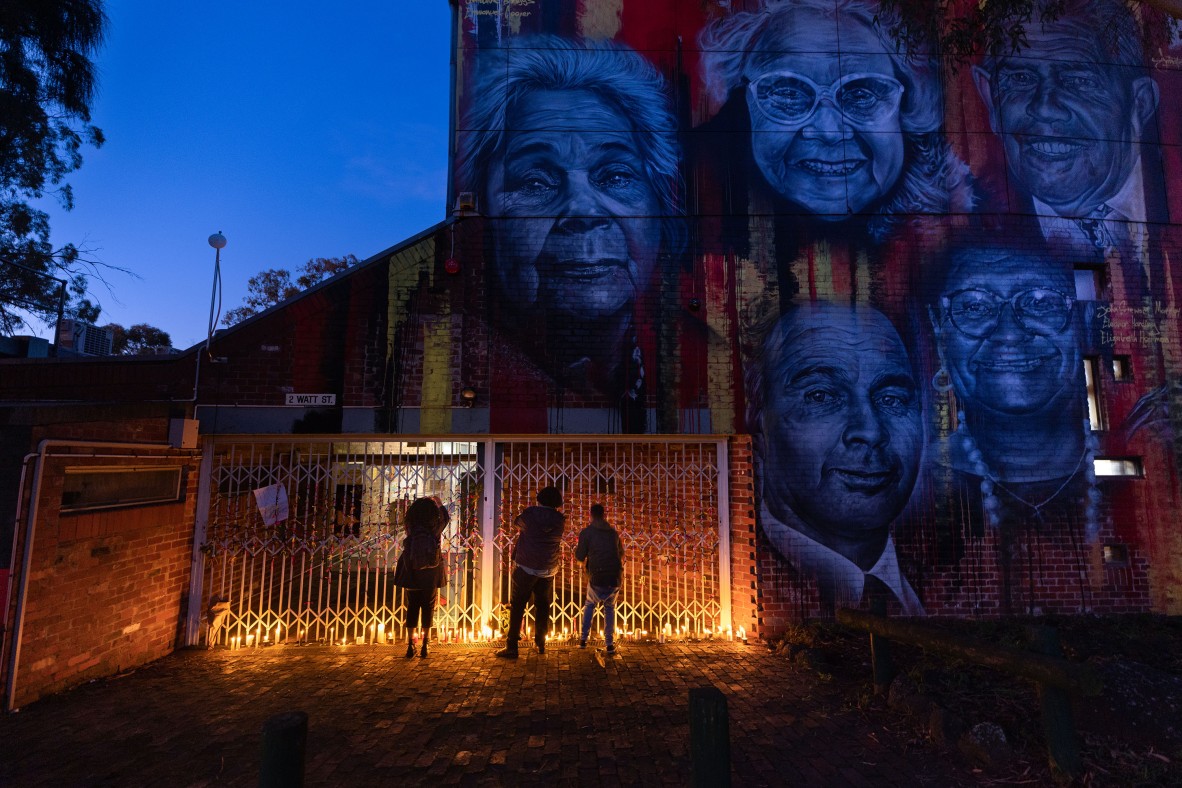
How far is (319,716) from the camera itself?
460 cm

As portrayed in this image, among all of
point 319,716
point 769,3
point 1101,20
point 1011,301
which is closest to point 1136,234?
point 1011,301

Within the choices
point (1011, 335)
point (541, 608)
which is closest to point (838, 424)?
point (1011, 335)

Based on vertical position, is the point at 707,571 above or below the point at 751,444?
below

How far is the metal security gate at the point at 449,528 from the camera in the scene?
665 centimetres

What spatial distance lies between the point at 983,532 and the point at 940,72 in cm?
617

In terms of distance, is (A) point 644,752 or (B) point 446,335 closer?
(A) point 644,752

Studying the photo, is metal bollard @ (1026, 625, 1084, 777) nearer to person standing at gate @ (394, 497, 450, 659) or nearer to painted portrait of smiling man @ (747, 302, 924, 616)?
painted portrait of smiling man @ (747, 302, 924, 616)

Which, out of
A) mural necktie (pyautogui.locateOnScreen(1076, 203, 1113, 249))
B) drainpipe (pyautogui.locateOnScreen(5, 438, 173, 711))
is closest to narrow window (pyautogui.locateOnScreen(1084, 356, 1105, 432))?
mural necktie (pyautogui.locateOnScreen(1076, 203, 1113, 249))

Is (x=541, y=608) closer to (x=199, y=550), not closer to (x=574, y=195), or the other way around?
(x=199, y=550)

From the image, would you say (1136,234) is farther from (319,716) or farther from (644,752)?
(319,716)

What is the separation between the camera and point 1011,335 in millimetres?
7199

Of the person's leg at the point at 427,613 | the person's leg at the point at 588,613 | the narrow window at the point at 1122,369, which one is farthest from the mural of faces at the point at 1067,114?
the person's leg at the point at 427,613

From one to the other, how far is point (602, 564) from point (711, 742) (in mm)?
3432

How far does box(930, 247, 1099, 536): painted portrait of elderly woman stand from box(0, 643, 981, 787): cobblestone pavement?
12.4 ft
